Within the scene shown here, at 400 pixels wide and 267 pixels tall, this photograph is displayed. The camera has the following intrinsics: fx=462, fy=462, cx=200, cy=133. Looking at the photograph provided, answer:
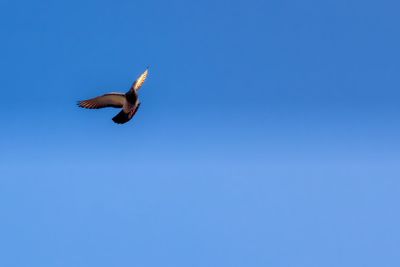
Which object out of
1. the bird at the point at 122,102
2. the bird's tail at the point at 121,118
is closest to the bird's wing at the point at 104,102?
the bird at the point at 122,102

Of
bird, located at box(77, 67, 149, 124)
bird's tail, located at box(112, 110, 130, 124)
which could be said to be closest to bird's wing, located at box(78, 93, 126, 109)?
bird, located at box(77, 67, 149, 124)

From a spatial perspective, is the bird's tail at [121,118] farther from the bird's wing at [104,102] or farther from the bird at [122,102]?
the bird's wing at [104,102]

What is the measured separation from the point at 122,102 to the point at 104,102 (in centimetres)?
128

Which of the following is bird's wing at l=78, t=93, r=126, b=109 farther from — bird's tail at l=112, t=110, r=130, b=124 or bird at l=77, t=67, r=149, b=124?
bird's tail at l=112, t=110, r=130, b=124

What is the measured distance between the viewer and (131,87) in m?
18.9

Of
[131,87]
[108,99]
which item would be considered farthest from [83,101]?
[131,87]

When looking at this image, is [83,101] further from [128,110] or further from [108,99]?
[128,110]

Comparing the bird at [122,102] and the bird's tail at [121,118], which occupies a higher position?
the bird at [122,102]

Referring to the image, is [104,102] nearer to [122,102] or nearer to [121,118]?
[122,102]

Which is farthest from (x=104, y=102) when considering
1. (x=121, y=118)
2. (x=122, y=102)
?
(x=121, y=118)

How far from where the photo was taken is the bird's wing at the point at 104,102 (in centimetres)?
1955

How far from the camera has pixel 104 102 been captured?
20.2 m

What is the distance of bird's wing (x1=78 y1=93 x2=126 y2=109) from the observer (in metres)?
19.5

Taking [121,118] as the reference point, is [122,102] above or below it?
above
